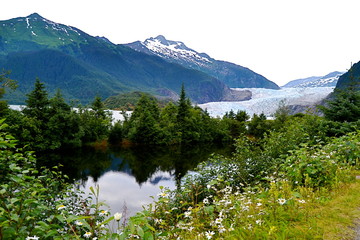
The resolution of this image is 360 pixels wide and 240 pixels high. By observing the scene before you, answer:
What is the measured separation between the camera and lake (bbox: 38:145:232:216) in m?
18.5

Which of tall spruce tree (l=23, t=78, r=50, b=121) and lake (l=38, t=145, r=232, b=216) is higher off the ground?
tall spruce tree (l=23, t=78, r=50, b=121)

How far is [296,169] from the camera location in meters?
4.48

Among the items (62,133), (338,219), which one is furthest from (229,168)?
(62,133)

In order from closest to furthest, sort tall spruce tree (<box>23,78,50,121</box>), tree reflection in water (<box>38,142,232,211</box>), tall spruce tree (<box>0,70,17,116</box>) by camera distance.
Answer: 1. tall spruce tree (<box>0,70,17,116</box>)
2. tree reflection in water (<box>38,142,232,211</box>)
3. tall spruce tree (<box>23,78,50,121</box>)

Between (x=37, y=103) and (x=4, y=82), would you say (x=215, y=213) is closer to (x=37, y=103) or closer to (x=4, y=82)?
(x=4, y=82)

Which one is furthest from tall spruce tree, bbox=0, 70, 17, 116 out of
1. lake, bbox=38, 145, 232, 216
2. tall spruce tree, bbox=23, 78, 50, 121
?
lake, bbox=38, 145, 232, 216

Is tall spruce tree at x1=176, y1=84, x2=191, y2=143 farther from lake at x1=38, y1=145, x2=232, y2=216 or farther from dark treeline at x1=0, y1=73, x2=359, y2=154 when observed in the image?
lake at x1=38, y1=145, x2=232, y2=216

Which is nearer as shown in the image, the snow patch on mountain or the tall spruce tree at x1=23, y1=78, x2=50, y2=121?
the tall spruce tree at x1=23, y1=78, x2=50, y2=121

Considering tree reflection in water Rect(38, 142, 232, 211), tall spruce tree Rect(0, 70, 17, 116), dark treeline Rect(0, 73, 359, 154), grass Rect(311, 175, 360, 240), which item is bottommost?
tree reflection in water Rect(38, 142, 232, 211)

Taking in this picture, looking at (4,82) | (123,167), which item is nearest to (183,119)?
(123,167)

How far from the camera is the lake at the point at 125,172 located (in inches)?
728

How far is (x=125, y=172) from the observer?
26547mm

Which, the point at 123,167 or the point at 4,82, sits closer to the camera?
the point at 4,82

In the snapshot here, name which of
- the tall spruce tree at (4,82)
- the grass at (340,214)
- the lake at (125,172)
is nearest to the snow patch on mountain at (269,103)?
the lake at (125,172)
